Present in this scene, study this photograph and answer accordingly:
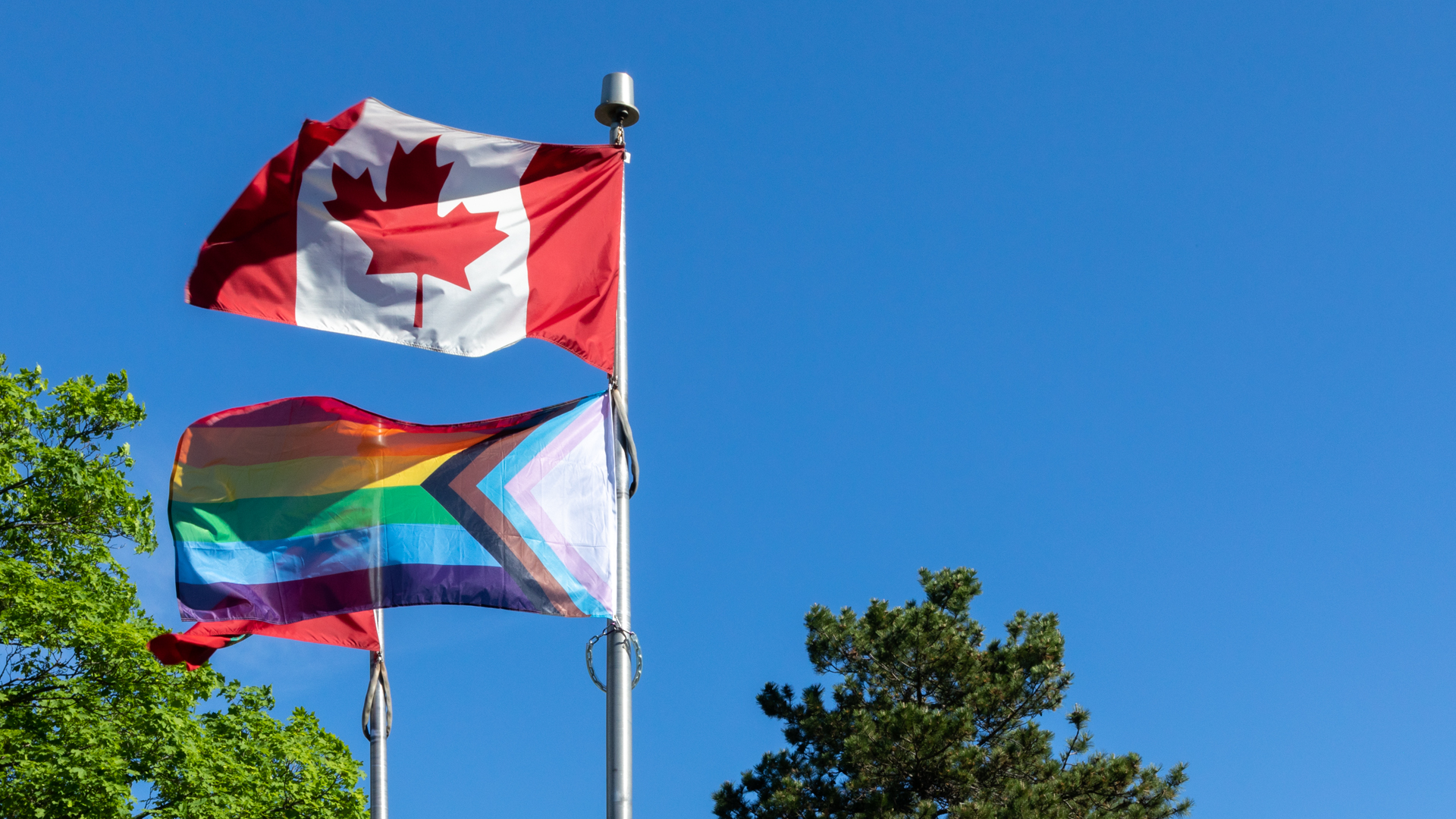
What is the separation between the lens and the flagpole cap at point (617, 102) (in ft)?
34.5

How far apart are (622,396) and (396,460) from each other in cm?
159

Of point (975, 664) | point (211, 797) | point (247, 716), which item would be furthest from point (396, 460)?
point (975, 664)

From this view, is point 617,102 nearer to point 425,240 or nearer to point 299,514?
point 425,240

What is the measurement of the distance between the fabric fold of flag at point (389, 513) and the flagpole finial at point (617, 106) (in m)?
2.11

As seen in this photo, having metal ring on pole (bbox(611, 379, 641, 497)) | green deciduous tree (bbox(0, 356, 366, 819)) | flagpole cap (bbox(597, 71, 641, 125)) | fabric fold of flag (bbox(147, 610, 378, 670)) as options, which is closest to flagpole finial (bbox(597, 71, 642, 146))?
flagpole cap (bbox(597, 71, 641, 125))

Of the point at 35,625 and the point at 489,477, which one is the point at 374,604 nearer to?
the point at 489,477

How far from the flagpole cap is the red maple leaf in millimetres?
1072

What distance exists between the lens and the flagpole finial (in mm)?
10523

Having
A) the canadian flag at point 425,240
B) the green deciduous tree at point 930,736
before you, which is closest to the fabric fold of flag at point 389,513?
the canadian flag at point 425,240

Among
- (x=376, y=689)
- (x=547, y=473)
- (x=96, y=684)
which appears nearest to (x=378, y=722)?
(x=376, y=689)

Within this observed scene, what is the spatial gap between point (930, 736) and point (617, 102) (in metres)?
17.1

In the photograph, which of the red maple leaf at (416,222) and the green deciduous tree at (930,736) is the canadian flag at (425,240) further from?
the green deciduous tree at (930,736)

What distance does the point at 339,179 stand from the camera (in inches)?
415

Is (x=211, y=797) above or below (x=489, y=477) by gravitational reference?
above
